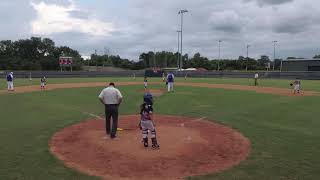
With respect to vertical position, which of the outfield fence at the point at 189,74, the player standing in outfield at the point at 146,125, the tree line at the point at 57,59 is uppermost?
the tree line at the point at 57,59

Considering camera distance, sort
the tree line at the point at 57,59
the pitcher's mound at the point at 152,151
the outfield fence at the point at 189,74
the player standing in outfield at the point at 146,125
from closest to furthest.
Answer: the pitcher's mound at the point at 152,151 < the player standing in outfield at the point at 146,125 < the outfield fence at the point at 189,74 < the tree line at the point at 57,59

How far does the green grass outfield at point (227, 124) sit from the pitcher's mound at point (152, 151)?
46 cm

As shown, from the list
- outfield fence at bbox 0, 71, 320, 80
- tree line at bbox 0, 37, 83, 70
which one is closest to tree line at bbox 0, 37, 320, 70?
tree line at bbox 0, 37, 83, 70

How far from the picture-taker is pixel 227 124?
17.8 meters

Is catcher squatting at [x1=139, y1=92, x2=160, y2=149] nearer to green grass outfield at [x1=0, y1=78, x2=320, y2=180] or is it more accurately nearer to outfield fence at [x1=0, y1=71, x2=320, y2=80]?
green grass outfield at [x1=0, y1=78, x2=320, y2=180]

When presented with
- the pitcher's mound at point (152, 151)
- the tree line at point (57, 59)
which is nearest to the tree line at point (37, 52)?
the tree line at point (57, 59)

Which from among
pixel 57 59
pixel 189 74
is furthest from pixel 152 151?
pixel 57 59

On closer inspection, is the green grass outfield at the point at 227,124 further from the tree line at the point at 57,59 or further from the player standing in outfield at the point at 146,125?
the tree line at the point at 57,59

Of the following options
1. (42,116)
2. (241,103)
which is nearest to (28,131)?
(42,116)

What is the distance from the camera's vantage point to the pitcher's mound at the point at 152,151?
10078 millimetres

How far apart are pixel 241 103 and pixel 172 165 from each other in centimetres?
1791

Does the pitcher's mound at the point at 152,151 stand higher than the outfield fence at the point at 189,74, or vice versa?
the outfield fence at the point at 189,74

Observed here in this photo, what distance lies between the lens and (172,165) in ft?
34.4

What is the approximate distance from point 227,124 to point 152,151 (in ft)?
22.2
